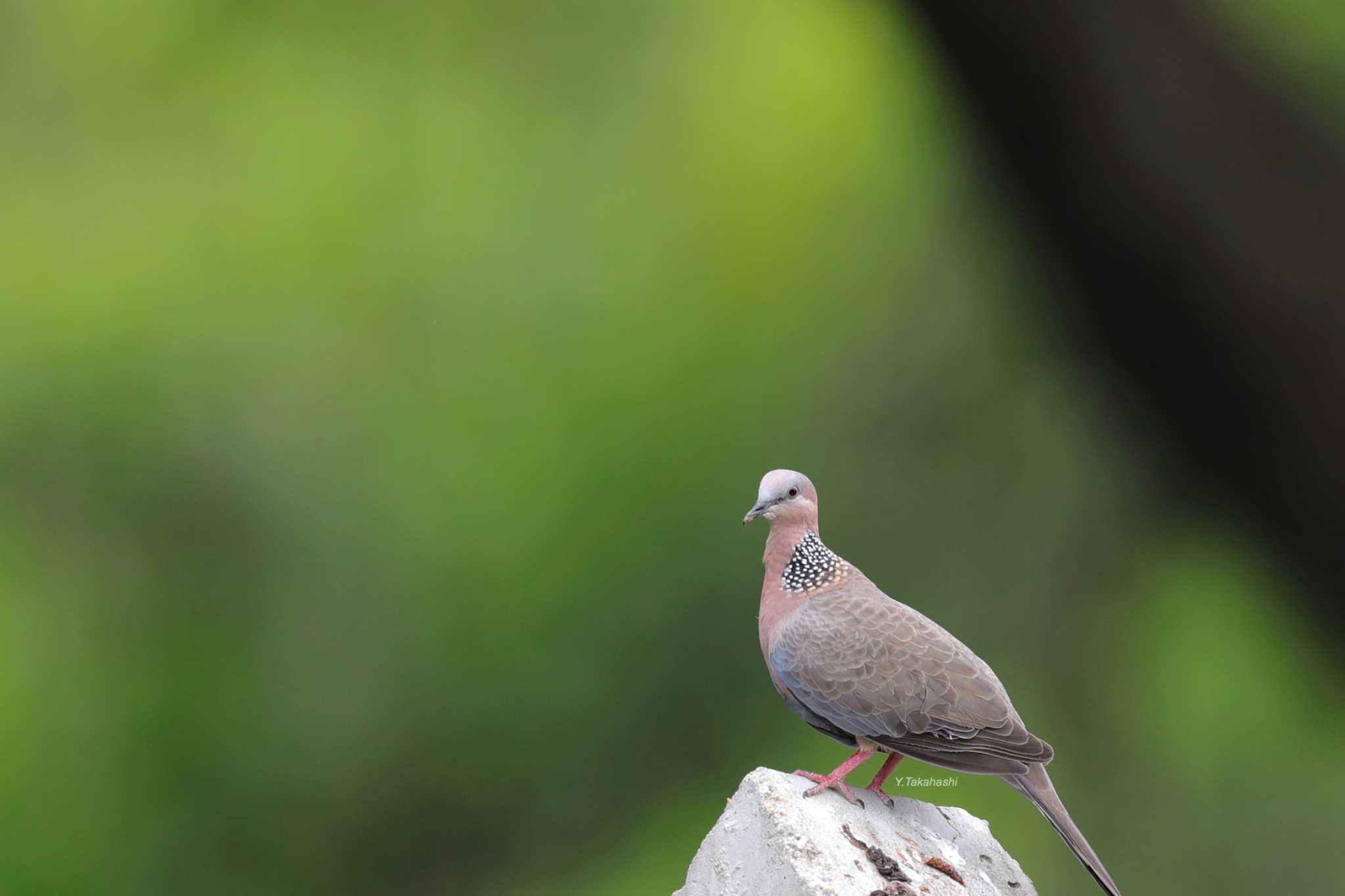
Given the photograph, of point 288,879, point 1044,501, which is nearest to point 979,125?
point 1044,501

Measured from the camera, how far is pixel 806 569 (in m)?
2.23

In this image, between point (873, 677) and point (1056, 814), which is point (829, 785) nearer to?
point (873, 677)

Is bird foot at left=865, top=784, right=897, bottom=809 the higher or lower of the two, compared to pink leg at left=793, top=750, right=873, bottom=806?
lower

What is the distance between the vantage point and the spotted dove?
6.61 feet

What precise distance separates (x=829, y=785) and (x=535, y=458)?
1.47 metres

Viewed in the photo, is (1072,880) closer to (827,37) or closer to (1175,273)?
(1175,273)

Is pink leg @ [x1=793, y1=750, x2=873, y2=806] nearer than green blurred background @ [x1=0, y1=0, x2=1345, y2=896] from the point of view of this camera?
Yes

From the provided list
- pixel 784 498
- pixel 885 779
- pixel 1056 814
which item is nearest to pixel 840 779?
pixel 885 779

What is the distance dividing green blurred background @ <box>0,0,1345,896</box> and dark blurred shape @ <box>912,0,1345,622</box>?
0.47ft

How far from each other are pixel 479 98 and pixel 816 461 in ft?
4.77

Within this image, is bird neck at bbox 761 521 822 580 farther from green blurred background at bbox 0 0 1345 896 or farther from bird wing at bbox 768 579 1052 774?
green blurred background at bbox 0 0 1345 896

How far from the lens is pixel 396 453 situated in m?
3.13

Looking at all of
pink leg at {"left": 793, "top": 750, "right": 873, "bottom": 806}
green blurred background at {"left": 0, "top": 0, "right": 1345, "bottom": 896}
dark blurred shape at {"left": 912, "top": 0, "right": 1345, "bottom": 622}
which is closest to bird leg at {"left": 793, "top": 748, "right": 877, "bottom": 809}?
pink leg at {"left": 793, "top": 750, "right": 873, "bottom": 806}

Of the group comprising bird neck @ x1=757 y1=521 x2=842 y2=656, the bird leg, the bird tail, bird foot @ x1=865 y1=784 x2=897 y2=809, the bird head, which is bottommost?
bird foot @ x1=865 y1=784 x2=897 y2=809
